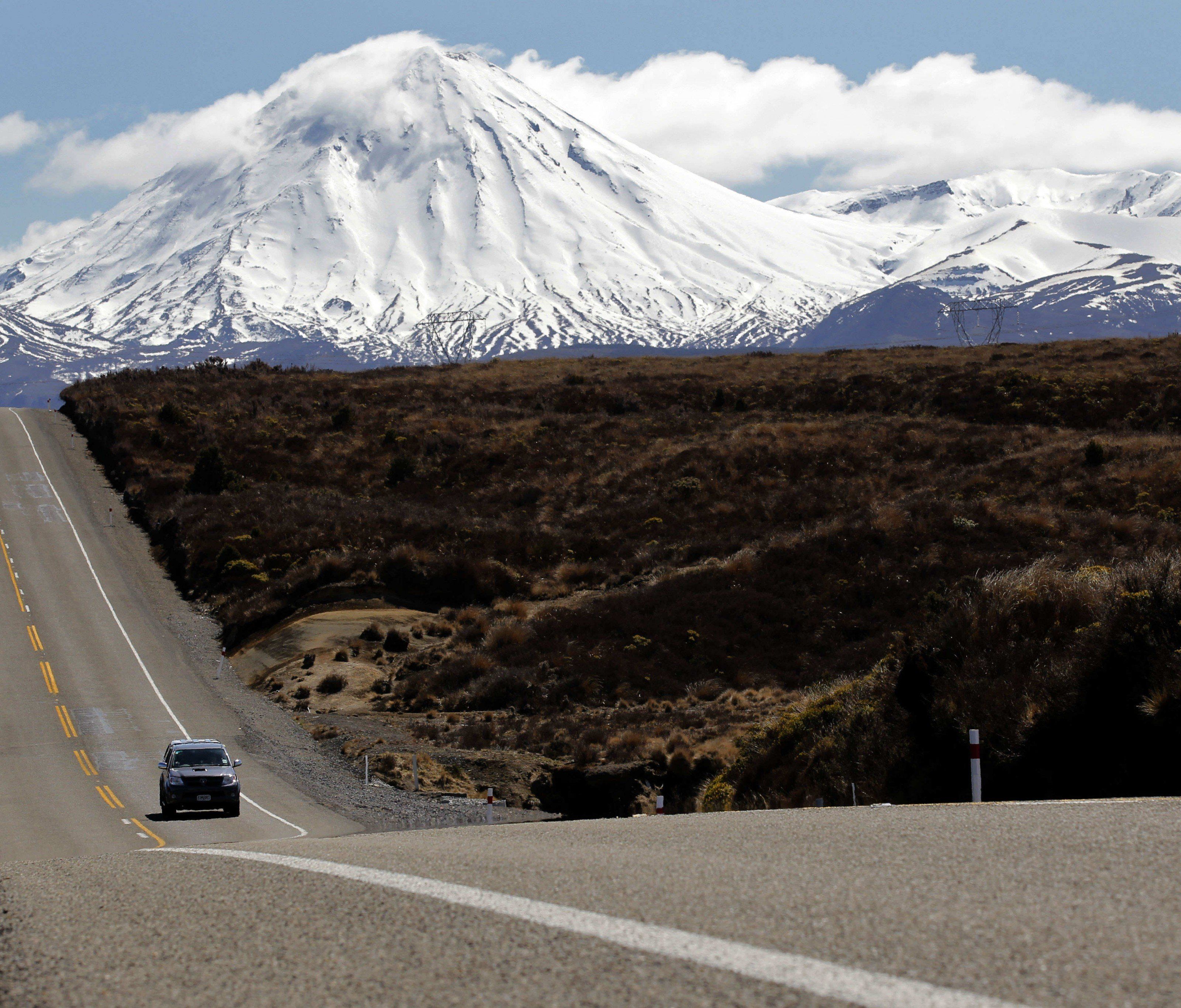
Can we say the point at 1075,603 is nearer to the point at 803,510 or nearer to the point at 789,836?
the point at 789,836

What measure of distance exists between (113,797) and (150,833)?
487 cm

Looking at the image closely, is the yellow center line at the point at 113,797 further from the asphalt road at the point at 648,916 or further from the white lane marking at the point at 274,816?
the asphalt road at the point at 648,916

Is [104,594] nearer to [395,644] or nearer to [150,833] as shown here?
[395,644]

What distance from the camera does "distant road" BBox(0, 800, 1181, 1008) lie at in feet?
12.2

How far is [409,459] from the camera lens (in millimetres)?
62031

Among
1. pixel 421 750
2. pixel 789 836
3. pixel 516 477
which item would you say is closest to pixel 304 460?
pixel 516 477

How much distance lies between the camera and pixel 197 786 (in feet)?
74.8

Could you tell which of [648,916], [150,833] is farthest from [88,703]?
[648,916]

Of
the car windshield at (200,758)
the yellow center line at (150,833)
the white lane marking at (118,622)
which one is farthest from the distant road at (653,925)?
the car windshield at (200,758)

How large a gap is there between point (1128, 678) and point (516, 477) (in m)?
49.2

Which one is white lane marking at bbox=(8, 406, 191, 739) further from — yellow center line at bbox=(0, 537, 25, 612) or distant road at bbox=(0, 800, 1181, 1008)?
distant road at bbox=(0, 800, 1181, 1008)

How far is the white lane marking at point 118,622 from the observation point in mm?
24266

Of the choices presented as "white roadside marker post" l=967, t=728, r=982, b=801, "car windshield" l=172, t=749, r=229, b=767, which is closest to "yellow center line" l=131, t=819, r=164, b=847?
"car windshield" l=172, t=749, r=229, b=767

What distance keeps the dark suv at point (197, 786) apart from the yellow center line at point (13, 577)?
83.0 feet
